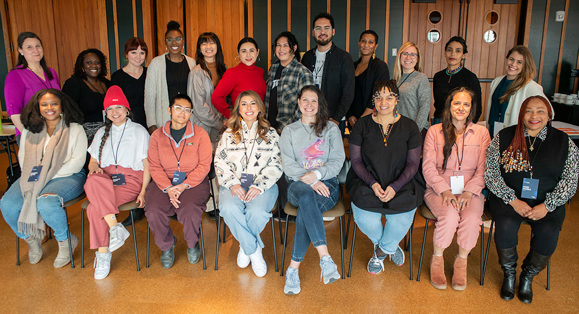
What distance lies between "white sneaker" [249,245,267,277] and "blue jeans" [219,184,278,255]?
0.17 ft

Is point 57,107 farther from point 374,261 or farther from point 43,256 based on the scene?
point 374,261

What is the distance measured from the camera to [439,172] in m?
2.83

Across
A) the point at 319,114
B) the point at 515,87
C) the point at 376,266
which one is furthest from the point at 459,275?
the point at 515,87

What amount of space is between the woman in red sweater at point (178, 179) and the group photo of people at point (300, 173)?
0.01 m

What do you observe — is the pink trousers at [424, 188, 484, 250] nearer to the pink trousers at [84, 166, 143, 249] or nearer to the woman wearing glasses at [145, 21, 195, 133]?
the pink trousers at [84, 166, 143, 249]

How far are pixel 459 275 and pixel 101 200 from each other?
2484 millimetres

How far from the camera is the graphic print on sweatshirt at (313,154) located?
2885 millimetres

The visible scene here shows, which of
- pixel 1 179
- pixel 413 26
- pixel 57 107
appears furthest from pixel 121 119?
pixel 413 26

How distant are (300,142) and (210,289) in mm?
1192

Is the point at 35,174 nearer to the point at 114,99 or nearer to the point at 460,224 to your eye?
the point at 114,99

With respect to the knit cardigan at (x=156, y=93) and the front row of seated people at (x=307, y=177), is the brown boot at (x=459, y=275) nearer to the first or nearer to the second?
the front row of seated people at (x=307, y=177)

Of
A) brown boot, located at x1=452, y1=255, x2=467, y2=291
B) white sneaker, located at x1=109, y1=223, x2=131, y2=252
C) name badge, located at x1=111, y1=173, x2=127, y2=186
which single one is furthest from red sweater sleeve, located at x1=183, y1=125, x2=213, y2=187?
brown boot, located at x1=452, y1=255, x2=467, y2=291

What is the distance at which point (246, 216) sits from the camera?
273cm

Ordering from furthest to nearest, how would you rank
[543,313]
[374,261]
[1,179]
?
[1,179]
[374,261]
[543,313]
